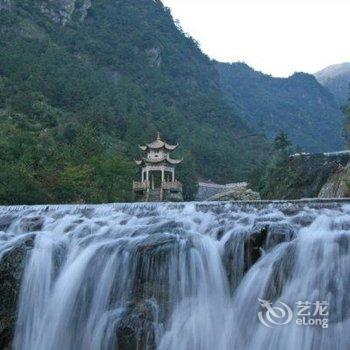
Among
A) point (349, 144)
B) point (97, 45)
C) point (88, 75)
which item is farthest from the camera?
point (97, 45)

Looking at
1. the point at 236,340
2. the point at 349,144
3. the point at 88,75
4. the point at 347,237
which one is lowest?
Answer: the point at 236,340

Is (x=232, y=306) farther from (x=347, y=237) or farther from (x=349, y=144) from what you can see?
(x=349, y=144)

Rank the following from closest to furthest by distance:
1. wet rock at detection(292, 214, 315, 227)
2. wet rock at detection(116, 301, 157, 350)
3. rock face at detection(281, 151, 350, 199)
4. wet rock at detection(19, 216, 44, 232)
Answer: wet rock at detection(116, 301, 157, 350) < wet rock at detection(292, 214, 315, 227) < wet rock at detection(19, 216, 44, 232) < rock face at detection(281, 151, 350, 199)

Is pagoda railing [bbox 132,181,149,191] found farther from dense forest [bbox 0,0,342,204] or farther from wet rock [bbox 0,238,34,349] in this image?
wet rock [bbox 0,238,34,349]

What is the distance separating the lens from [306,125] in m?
133

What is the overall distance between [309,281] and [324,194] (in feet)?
33.5

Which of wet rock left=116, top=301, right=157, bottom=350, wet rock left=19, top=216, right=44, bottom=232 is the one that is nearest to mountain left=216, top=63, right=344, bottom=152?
wet rock left=19, top=216, right=44, bottom=232

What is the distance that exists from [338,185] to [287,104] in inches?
4927

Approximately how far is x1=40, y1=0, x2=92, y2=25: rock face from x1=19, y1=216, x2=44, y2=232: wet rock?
7616 cm

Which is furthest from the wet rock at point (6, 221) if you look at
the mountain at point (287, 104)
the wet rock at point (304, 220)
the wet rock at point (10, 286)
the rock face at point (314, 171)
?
the mountain at point (287, 104)

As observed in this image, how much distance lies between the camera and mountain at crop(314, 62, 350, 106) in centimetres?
16225

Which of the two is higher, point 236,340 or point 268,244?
point 268,244

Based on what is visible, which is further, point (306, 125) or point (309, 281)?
point (306, 125)

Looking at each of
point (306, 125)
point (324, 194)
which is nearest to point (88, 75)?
point (324, 194)
